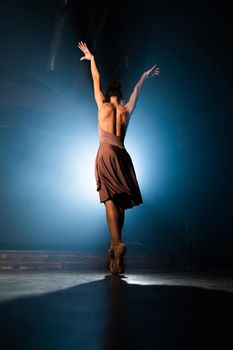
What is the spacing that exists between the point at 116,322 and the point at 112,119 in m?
2.04

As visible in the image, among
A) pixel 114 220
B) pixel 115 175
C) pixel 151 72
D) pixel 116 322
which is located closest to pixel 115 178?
pixel 115 175

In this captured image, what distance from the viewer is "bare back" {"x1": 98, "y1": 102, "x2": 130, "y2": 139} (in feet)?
8.45

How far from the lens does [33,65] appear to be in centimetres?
472

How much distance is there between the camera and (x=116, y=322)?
2.56ft

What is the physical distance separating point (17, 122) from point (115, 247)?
3.78 m

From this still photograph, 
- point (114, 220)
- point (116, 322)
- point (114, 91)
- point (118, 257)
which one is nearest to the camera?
point (116, 322)

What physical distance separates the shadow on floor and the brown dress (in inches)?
47.6

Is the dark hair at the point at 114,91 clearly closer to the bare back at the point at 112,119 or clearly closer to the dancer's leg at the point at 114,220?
the bare back at the point at 112,119

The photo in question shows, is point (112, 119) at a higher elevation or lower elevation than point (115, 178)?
higher

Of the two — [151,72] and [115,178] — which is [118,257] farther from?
[151,72]

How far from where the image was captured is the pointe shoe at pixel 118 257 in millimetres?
2154

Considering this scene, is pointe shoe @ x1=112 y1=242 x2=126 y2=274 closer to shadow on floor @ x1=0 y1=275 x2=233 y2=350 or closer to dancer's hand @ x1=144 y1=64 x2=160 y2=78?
shadow on floor @ x1=0 y1=275 x2=233 y2=350

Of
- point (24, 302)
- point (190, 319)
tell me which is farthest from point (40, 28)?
point (190, 319)

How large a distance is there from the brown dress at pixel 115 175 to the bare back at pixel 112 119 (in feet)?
0.27
